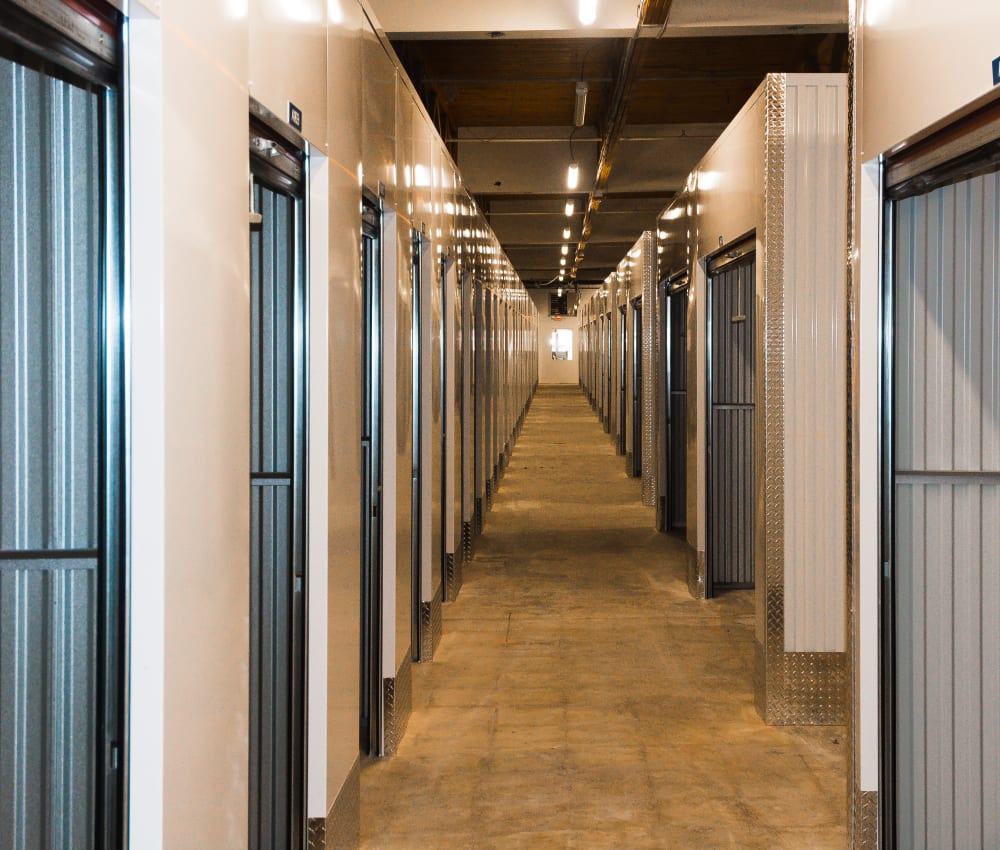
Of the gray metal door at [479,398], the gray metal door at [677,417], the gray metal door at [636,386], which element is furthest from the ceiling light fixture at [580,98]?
the gray metal door at [636,386]

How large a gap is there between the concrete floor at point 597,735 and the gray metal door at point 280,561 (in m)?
0.72

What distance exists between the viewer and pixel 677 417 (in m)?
10.5

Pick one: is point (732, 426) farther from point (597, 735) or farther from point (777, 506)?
point (597, 735)

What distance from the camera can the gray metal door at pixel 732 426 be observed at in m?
7.96

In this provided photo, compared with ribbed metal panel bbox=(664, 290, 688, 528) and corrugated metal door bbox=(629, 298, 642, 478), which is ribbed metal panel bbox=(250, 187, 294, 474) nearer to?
ribbed metal panel bbox=(664, 290, 688, 528)

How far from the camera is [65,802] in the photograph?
2246 mm

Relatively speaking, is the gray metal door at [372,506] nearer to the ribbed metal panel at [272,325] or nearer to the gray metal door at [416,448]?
the gray metal door at [416,448]

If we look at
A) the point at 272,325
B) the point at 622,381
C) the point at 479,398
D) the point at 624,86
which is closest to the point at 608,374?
the point at 622,381

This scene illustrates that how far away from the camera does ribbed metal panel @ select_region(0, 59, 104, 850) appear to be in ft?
7.14

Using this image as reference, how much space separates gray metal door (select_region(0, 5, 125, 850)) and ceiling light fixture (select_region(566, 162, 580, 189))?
11.6 meters

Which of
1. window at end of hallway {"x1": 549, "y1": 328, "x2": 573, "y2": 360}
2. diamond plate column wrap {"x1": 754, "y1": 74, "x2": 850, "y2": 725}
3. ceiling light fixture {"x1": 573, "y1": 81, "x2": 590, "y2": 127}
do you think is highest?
ceiling light fixture {"x1": 573, "y1": 81, "x2": 590, "y2": 127}

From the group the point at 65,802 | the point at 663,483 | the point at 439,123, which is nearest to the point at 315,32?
the point at 65,802

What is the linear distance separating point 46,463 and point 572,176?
1214 centimetres

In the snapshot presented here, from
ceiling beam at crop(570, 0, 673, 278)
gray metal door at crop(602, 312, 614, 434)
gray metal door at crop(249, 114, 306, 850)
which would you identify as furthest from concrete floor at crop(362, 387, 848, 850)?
gray metal door at crop(602, 312, 614, 434)
